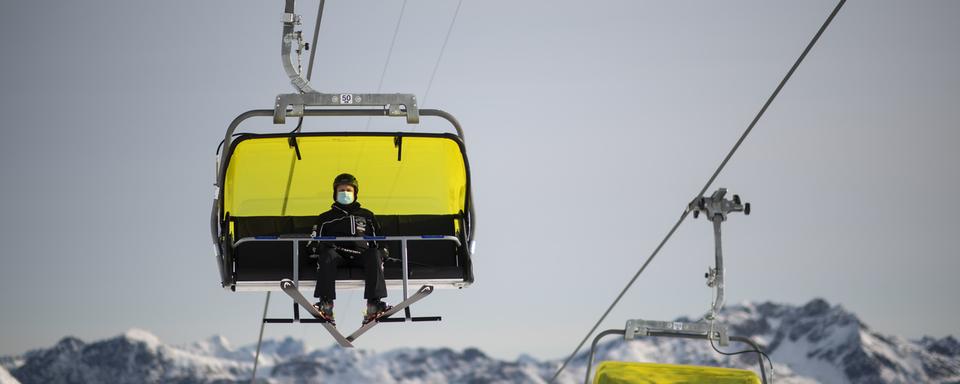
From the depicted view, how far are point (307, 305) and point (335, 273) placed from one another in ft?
1.33

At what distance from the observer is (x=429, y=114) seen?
1266cm

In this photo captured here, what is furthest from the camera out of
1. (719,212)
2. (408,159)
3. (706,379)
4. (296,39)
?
(719,212)

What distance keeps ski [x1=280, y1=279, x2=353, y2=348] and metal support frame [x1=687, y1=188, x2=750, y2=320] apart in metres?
3.82

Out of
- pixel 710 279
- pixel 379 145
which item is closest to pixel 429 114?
pixel 379 145

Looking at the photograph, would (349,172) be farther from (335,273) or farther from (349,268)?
(335,273)

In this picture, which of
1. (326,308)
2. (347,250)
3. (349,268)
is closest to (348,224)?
(347,250)

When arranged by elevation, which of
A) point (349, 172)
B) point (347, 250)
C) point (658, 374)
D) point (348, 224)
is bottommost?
point (658, 374)

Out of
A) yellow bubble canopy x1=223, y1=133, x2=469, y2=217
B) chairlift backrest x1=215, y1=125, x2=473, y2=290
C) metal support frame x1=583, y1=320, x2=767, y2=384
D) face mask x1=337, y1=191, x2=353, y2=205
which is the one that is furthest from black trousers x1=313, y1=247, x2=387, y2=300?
metal support frame x1=583, y1=320, x2=767, y2=384

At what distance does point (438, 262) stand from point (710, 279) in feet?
8.84

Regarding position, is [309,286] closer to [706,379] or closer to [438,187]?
[438,187]

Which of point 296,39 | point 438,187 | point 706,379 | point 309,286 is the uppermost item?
point 296,39

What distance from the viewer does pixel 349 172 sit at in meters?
14.0

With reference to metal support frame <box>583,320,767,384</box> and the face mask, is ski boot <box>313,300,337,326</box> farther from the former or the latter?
metal support frame <box>583,320,767,384</box>

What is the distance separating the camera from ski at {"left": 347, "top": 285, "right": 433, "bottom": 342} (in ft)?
40.7
